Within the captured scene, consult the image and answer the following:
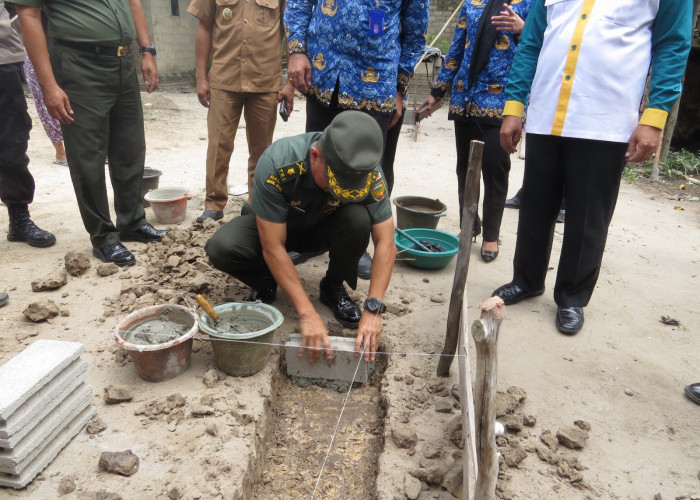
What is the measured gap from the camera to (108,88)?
3.30 metres

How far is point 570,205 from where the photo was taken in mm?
2895

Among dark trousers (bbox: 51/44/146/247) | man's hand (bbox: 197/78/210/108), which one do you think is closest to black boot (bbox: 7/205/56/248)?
dark trousers (bbox: 51/44/146/247)

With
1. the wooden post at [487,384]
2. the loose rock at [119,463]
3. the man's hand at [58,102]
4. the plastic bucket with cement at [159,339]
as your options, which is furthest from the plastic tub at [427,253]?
the man's hand at [58,102]

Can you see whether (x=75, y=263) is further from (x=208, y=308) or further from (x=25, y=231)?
(x=208, y=308)

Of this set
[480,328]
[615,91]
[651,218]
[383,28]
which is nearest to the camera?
[480,328]

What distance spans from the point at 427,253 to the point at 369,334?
1246 millimetres

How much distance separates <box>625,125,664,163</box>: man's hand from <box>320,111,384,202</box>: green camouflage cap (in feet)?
4.41

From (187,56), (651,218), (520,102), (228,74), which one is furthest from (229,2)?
(187,56)

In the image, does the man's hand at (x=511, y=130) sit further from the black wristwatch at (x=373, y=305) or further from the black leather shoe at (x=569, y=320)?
the black wristwatch at (x=373, y=305)

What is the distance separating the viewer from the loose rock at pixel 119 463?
1940 millimetres

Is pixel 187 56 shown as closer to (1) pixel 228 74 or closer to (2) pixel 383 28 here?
(1) pixel 228 74

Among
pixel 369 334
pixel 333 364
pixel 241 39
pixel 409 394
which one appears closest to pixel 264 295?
pixel 333 364

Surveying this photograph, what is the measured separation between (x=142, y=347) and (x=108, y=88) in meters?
1.92

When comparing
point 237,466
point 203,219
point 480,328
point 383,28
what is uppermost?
point 383,28
